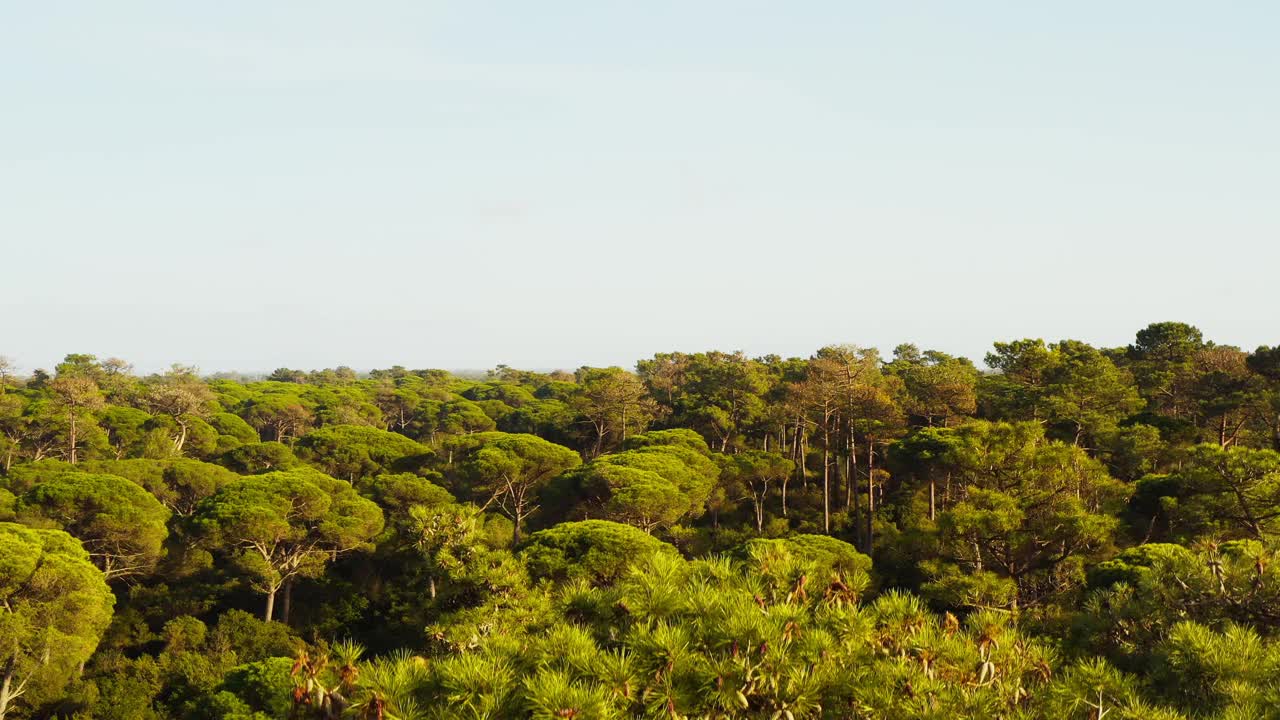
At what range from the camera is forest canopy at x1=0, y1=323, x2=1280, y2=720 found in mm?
6590

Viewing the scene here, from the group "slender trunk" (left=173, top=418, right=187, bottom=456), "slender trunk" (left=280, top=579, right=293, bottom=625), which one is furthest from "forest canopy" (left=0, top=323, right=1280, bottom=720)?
"slender trunk" (left=280, top=579, right=293, bottom=625)

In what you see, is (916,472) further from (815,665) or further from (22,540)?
(22,540)

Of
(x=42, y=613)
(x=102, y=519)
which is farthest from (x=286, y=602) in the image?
(x=42, y=613)

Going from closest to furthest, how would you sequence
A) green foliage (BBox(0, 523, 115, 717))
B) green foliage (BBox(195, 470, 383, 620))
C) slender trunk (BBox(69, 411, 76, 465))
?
green foliage (BBox(0, 523, 115, 717))
green foliage (BBox(195, 470, 383, 620))
slender trunk (BBox(69, 411, 76, 465))

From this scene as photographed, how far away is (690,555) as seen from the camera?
30.4 meters

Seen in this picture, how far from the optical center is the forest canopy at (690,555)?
6590mm

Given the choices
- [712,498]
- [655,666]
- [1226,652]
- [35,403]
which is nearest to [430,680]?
[655,666]

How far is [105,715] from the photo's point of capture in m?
19.0

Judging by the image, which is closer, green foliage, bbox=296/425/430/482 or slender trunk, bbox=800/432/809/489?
slender trunk, bbox=800/432/809/489

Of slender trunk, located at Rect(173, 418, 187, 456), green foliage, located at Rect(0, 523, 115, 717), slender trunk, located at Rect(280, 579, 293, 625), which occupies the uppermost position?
slender trunk, located at Rect(173, 418, 187, 456)

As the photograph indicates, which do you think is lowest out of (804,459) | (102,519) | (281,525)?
(281,525)

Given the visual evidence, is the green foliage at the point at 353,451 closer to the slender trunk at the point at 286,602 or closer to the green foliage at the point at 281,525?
the green foliage at the point at 281,525

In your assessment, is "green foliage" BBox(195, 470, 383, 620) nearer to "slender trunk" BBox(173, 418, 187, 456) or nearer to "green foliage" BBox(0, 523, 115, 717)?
"green foliage" BBox(0, 523, 115, 717)

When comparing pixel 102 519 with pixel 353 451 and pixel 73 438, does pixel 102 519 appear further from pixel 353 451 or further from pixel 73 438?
pixel 73 438
